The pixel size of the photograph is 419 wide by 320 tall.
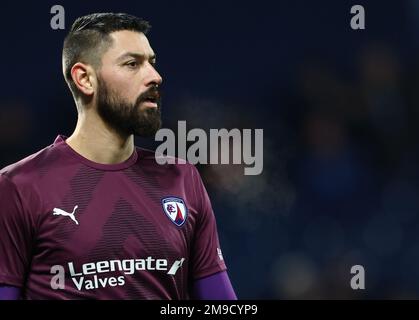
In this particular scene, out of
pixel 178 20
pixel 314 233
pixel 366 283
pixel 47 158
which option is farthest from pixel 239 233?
pixel 47 158

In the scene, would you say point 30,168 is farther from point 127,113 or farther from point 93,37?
point 93,37

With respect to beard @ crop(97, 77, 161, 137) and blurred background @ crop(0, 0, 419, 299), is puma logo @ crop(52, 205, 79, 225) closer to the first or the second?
beard @ crop(97, 77, 161, 137)

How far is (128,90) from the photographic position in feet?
8.18

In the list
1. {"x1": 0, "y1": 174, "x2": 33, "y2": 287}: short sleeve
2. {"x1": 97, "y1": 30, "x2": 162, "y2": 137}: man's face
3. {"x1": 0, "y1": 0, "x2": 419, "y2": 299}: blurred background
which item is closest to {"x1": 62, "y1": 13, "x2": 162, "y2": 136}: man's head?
{"x1": 97, "y1": 30, "x2": 162, "y2": 137}: man's face

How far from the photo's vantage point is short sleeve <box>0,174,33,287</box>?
228cm

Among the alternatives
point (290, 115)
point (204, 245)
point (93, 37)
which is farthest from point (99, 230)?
point (290, 115)

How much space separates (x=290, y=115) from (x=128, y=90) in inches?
90.5

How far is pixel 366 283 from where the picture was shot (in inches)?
175

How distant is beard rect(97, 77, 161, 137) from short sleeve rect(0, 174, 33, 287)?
0.43 metres

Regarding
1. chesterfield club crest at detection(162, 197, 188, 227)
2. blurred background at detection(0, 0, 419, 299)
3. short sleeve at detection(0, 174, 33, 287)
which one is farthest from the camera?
blurred background at detection(0, 0, 419, 299)

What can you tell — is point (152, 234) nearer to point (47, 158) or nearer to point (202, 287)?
point (202, 287)

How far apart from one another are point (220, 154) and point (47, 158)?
74.3 inches

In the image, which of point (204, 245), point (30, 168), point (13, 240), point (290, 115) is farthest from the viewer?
point (290, 115)

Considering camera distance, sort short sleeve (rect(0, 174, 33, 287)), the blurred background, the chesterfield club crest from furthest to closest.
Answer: the blurred background, the chesterfield club crest, short sleeve (rect(0, 174, 33, 287))
